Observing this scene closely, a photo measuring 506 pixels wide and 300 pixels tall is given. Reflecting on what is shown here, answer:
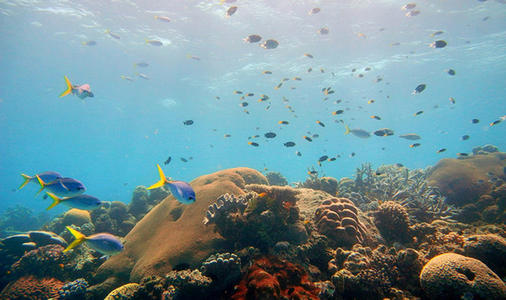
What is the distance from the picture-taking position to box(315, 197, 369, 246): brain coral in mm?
5383

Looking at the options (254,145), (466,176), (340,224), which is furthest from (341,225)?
(466,176)

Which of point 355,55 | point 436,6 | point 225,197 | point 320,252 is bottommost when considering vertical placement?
point 320,252

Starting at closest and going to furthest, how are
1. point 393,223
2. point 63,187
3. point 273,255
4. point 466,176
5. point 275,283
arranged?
point 275,283 < point 273,255 < point 63,187 < point 393,223 < point 466,176

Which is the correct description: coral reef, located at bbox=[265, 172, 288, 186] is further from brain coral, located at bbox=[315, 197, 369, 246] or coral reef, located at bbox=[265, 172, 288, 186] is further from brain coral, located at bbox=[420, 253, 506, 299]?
brain coral, located at bbox=[420, 253, 506, 299]

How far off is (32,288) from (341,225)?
28.6ft

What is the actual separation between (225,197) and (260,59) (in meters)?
27.0

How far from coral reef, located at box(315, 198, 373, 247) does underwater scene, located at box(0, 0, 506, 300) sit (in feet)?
0.13

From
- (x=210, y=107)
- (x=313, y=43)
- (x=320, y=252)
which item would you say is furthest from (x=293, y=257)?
(x=210, y=107)

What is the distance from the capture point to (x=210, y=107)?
47.2 m

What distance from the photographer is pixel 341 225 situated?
562cm

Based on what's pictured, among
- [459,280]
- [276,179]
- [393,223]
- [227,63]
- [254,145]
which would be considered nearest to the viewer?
[459,280]

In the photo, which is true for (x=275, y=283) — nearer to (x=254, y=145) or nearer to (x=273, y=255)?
(x=273, y=255)

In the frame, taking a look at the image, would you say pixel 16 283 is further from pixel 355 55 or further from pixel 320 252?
pixel 355 55

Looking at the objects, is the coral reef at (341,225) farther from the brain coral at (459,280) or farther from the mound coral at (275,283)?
the mound coral at (275,283)
